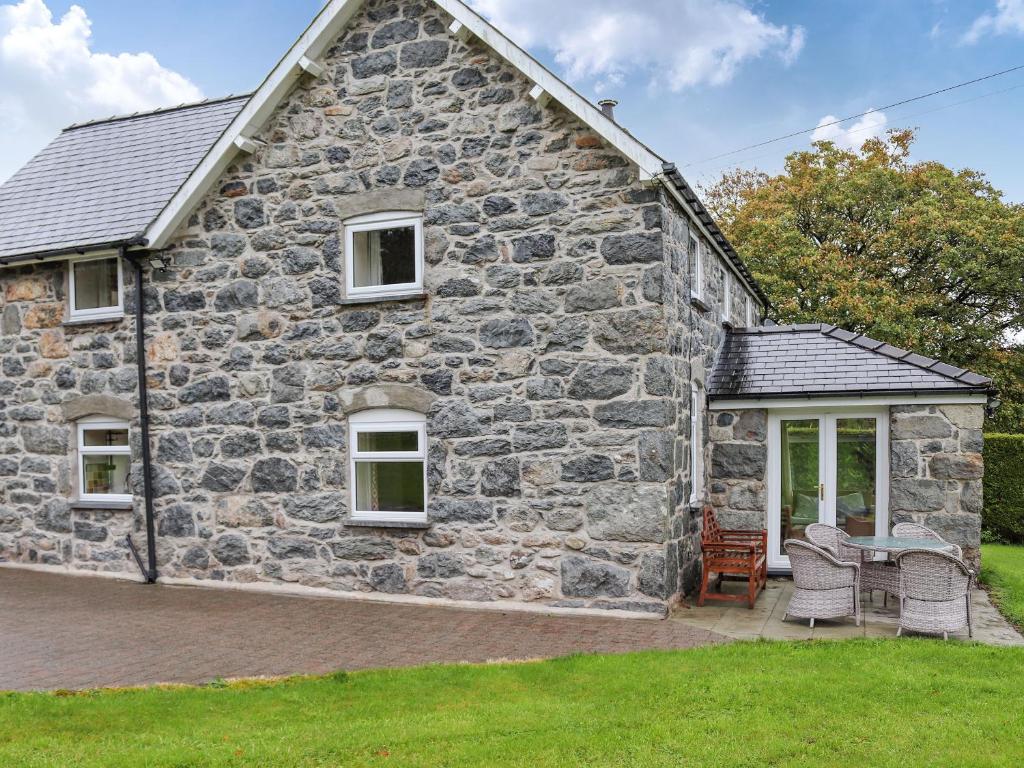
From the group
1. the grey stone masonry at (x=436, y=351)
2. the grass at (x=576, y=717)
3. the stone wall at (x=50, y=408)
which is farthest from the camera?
the stone wall at (x=50, y=408)

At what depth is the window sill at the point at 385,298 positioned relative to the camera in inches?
413

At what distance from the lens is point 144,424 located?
12.0 m

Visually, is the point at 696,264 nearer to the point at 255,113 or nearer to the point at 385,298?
the point at 385,298

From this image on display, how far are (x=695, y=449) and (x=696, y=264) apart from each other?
254cm

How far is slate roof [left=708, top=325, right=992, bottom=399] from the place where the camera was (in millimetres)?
11211

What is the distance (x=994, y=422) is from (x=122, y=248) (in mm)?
22451

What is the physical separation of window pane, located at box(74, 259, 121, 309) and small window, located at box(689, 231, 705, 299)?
8327mm

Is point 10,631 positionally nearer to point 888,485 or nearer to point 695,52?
point 888,485

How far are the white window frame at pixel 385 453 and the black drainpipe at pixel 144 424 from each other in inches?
126

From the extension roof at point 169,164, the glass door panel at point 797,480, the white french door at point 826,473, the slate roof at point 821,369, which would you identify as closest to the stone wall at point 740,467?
the white french door at point 826,473

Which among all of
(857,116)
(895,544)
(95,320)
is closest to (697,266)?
(895,544)

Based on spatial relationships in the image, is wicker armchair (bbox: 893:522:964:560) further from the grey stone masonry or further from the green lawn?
the grey stone masonry

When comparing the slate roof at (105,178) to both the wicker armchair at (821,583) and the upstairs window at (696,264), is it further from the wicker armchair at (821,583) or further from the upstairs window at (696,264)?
the wicker armchair at (821,583)

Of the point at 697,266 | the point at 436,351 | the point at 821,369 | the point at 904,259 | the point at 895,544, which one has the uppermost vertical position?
the point at 904,259
